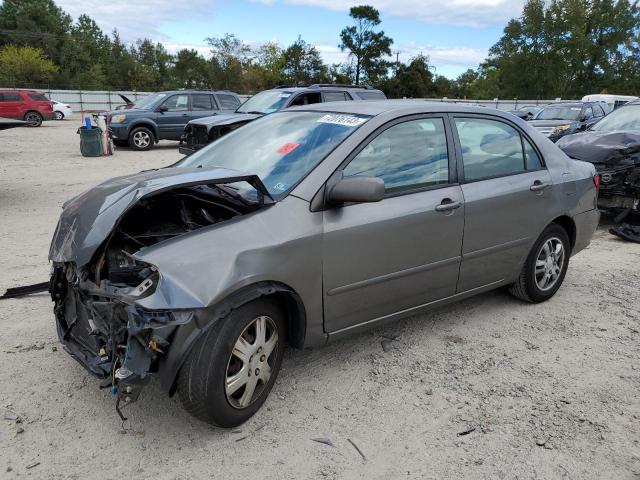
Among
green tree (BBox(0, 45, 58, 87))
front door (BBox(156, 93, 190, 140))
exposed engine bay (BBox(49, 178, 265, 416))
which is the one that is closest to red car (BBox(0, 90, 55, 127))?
front door (BBox(156, 93, 190, 140))

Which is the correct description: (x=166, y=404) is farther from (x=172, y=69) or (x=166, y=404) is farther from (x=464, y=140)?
(x=172, y=69)

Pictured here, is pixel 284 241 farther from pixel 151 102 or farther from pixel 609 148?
pixel 151 102

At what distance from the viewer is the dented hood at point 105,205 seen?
9.01 ft

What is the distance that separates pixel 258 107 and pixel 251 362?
10.1 metres

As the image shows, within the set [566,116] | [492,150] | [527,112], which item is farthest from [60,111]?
[492,150]

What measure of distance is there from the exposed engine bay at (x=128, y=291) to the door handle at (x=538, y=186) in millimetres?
2404

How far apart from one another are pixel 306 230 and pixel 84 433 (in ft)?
5.31

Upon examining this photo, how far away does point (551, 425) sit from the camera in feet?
9.70

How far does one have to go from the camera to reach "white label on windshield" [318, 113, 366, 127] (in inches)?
136

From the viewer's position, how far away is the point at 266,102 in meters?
12.2

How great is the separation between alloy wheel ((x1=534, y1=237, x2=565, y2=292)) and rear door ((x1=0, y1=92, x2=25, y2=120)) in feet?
83.7

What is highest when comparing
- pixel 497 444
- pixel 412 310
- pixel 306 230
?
pixel 306 230

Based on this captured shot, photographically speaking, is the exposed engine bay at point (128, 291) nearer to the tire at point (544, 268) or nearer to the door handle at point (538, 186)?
the door handle at point (538, 186)

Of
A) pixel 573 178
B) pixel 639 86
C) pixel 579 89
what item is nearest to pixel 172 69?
pixel 579 89
